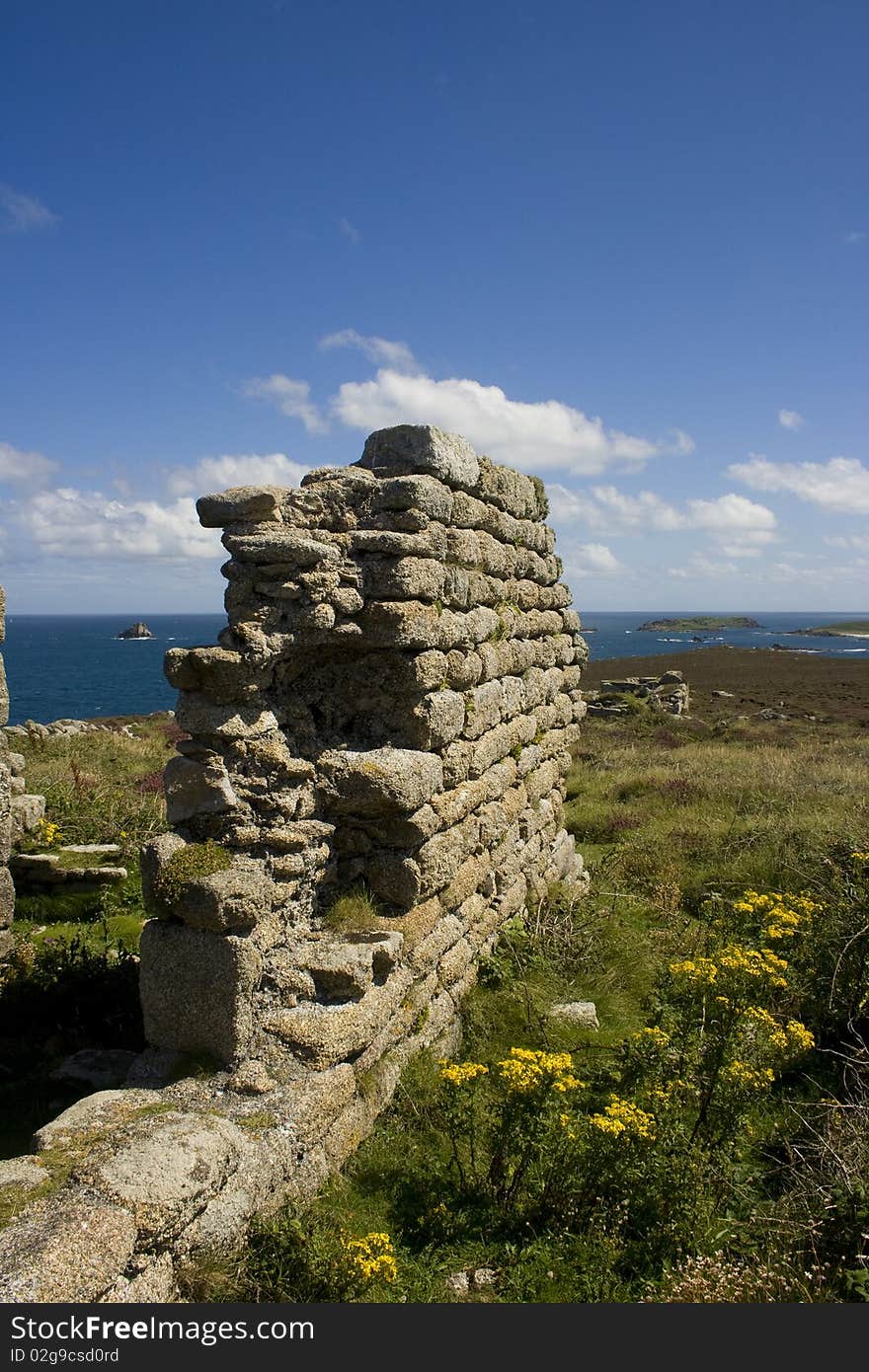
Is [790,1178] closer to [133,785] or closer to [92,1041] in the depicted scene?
[92,1041]

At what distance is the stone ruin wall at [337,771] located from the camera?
4.44 meters

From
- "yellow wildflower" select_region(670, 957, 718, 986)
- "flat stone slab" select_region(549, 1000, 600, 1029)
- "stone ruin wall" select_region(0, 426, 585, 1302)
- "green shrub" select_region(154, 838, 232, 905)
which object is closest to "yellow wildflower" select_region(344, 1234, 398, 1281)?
"stone ruin wall" select_region(0, 426, 585, 1302)

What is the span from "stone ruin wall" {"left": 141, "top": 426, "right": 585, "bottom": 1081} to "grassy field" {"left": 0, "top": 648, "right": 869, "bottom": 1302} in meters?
0.68

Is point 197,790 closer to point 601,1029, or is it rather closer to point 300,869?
point 300,869

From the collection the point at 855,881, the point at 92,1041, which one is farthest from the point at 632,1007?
the point at 92,1041

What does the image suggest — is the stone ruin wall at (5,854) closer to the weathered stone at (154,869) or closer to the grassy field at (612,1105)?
the grassy field at (612,1105)

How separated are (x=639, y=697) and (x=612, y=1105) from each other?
29.7m

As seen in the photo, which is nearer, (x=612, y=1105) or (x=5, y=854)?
(x=612, y=1105)

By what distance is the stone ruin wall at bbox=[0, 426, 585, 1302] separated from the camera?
3.45 metres

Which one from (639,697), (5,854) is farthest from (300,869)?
(639,697)

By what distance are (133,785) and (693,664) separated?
55.3 meters

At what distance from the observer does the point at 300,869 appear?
496cm

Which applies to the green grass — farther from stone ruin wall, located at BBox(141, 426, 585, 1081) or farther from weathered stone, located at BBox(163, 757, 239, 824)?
weathered stone, located at BBox(163, 757, 239, 824)

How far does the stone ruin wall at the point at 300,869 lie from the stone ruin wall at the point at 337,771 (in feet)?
0.05
